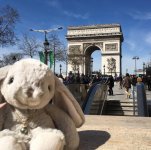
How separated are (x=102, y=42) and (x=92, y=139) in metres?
64.2

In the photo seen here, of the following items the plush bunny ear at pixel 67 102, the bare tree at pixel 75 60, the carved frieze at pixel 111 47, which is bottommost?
the plush bunny ear at pixel 67 102

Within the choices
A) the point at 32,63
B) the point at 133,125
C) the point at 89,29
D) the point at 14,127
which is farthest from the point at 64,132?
the point at 89,29

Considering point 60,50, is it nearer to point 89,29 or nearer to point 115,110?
point 115,110

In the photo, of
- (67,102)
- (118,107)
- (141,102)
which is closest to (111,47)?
(118,107)

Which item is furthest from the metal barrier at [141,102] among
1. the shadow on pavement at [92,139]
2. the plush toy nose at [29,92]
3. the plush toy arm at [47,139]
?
the plush toy nose at [29,92]

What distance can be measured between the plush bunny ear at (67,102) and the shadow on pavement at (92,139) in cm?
26

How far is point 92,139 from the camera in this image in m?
3.01

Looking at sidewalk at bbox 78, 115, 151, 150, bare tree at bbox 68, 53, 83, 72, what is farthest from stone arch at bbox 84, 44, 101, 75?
sidewalk at bbox 78, 115, 151, 150

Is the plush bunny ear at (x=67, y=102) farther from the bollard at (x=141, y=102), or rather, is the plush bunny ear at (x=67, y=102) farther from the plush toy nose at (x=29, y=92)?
the bollard at (x=141, y=102)

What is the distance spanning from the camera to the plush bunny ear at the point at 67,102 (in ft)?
8.50

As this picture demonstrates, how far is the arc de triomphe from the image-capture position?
2496 inches

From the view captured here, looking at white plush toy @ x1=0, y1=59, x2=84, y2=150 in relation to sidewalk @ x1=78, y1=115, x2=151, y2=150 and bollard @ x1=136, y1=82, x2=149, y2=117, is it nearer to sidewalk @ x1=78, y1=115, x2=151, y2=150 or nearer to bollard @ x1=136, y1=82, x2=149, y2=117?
sidewalk @ x1=78, y1=115, x2=151, y2=150

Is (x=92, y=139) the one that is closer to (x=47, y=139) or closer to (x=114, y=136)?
(x=114, y=136)

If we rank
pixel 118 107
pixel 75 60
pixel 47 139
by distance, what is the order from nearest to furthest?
pixel 47 139 → pixel 118 107 → pixel 75 60
